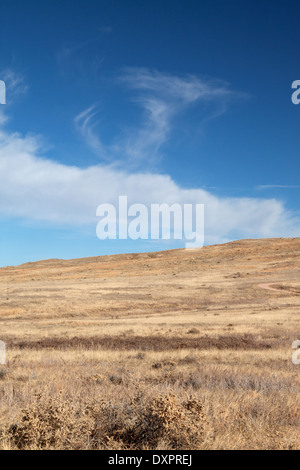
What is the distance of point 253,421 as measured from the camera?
6.45 meters

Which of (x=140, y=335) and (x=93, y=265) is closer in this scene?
(x=140, y=335)

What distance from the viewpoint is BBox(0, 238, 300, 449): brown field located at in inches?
225

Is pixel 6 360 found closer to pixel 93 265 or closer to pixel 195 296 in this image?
pixel 195 296

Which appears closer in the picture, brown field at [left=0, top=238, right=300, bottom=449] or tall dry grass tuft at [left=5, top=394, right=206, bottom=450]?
tall dry grass tuft at [left=5, top=394, right=206, bottom=450]

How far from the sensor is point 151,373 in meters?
12.3

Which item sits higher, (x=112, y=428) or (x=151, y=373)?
(x=112, y=428)

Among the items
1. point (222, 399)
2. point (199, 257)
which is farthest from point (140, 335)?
point (199, 257)

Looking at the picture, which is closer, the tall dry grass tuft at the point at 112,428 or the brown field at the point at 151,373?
the tall dry grass tuft at the point at 112,428

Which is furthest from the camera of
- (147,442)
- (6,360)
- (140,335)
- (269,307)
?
(269,307)

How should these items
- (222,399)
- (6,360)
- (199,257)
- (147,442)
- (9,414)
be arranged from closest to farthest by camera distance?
(147,442)
(9,414)
(222,399)
(6,360)
(199,257)

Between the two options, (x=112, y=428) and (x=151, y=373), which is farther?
(x=151, y=373)

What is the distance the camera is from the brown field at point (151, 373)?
18.7ft

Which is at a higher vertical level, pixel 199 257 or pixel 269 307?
pixel 199 257
